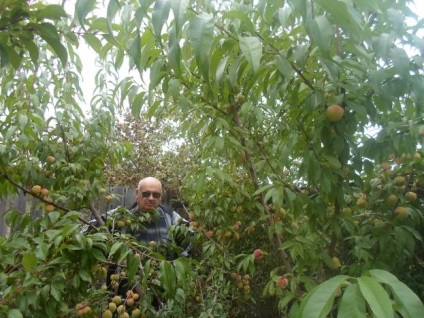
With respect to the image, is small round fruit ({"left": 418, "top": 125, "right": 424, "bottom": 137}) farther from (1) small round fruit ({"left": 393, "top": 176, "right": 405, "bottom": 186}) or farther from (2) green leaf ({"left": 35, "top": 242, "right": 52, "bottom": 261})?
(2) green leaf ({"left": 35, "top": 242, "right": 52, "bottom": 261})

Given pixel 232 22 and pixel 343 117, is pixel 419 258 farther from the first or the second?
pixel 232 22

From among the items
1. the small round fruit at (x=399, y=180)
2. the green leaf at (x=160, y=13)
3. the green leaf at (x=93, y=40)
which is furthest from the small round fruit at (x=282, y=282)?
the green leaf at (x=160, y=13)

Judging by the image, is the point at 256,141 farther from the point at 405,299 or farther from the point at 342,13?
the point at 405,299

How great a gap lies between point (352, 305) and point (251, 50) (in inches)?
25.2

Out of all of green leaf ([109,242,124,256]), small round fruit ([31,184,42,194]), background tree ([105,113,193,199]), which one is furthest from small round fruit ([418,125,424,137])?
background tree ([105,113,193,199])

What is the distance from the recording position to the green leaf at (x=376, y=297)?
80cm

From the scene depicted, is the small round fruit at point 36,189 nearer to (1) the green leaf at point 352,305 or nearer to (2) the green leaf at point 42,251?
(2) the green leaf at point 42,251

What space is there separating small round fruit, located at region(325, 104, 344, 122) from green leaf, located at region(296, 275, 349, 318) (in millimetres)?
743

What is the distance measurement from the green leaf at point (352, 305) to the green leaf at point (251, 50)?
55cm

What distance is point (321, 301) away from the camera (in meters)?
0.88

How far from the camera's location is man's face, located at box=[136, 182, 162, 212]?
9.96 feet

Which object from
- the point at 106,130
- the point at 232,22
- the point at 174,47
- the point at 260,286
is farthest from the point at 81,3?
the point at 260,286

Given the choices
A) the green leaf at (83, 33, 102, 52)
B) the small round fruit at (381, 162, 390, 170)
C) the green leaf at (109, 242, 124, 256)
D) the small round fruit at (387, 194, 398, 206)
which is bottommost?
the green leaf at (109, 242, 124, 256)

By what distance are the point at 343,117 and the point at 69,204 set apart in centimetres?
172
